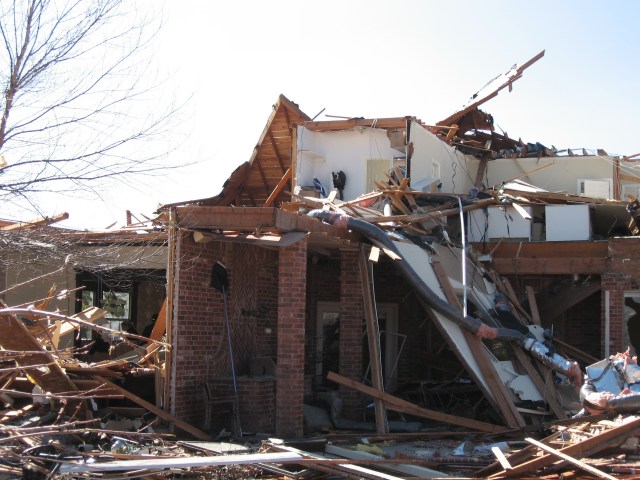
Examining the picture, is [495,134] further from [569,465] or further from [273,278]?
[569,465]

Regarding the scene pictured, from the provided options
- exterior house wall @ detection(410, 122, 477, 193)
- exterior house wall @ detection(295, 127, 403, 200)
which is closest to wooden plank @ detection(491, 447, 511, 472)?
exterior house wall @ detection(410, 122, 477, 193)

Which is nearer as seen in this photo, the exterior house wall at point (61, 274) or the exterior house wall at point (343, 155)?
the exterior house wall at point (61, 274)

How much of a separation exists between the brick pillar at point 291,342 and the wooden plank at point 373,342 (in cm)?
122

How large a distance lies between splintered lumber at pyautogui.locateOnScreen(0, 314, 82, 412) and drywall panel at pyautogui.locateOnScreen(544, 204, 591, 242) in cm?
1052

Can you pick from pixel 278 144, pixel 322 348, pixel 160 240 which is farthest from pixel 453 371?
pixel 278 144

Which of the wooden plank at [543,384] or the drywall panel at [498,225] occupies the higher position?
the drywall panel at [498,225]

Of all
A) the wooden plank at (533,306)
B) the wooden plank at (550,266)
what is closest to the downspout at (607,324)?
the wooden plank at (550,266)

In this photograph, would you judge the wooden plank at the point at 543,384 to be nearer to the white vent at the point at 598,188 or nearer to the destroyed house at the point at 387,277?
the destroyed house at the point at 387,277

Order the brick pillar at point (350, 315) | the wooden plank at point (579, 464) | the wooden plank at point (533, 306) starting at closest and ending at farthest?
the wooden plank at point (579, 464), the brick pillar at point (350, 315), the wooden plank at point (533, 306)

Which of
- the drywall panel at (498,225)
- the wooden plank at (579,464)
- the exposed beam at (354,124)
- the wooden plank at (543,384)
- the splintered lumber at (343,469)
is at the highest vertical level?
the exposed beam at (354,124)

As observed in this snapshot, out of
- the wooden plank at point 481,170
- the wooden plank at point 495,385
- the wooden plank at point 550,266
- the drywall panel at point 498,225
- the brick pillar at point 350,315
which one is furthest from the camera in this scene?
the wooden plank at point 481,170

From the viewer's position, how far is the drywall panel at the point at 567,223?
1691cm

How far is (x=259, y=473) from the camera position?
29.5 feet

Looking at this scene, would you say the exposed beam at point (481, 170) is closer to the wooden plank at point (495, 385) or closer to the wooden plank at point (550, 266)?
the wooden plank at point (550, 266)
